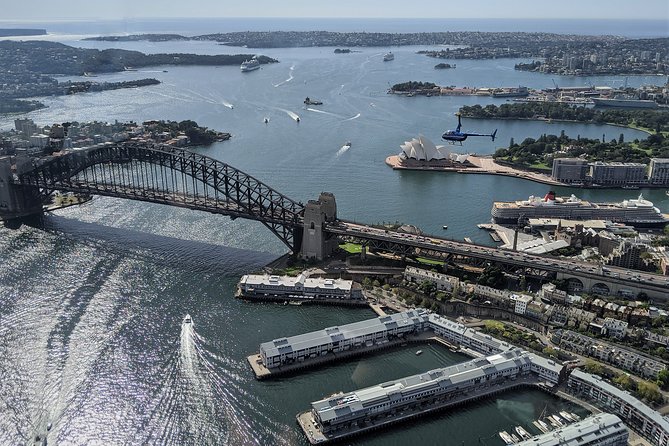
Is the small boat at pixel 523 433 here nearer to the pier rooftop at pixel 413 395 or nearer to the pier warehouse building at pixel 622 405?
the pier rooftop at pixel 413 395

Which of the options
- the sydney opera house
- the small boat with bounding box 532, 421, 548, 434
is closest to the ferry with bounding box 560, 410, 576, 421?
the small boat with bounding box 532, 421, 548, 434

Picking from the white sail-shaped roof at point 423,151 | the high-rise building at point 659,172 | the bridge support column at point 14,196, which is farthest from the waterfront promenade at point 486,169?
the bridge support column at point 14,196

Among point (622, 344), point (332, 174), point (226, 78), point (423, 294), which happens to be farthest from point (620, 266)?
point (226, 78)

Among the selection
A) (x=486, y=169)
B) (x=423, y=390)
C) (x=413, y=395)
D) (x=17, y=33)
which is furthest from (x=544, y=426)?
(x=17, y=33)

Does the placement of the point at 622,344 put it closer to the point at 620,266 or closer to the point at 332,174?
the point at 620,266

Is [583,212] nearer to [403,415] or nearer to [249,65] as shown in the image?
[403,415]

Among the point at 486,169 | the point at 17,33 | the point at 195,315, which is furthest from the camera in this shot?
the point at 17,33
